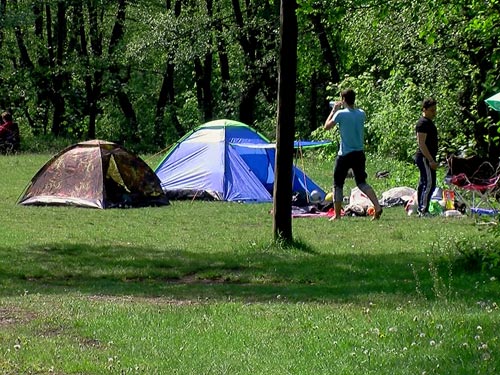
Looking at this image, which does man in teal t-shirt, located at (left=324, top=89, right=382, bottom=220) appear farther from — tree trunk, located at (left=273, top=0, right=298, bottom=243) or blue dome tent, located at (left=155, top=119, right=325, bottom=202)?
blue dome tent, located at (left=155, top=119, right=325, bottom=202)

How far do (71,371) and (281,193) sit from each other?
6.48 m

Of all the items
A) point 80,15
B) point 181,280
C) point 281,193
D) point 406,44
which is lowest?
point 181,280

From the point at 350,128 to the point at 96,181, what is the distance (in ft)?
17.4

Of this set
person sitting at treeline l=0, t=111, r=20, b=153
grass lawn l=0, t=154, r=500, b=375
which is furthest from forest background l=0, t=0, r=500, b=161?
grass lawn l=0, t=154, r=500, b=375

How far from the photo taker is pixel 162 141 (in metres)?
38.2

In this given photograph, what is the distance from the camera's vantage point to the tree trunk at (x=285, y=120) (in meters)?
11.6

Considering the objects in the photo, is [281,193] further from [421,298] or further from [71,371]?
[71,371]

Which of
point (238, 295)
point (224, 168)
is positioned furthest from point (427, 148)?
point (238, 295)

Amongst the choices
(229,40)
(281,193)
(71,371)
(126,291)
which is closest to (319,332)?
(71,371)

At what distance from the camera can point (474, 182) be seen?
15453 mm

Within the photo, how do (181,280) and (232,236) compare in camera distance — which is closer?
(181,280)

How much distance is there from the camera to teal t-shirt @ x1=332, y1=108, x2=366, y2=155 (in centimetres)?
1423

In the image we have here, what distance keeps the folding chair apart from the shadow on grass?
4.07 metres

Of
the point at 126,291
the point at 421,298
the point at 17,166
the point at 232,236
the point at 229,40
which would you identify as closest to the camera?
the point at 421,298
